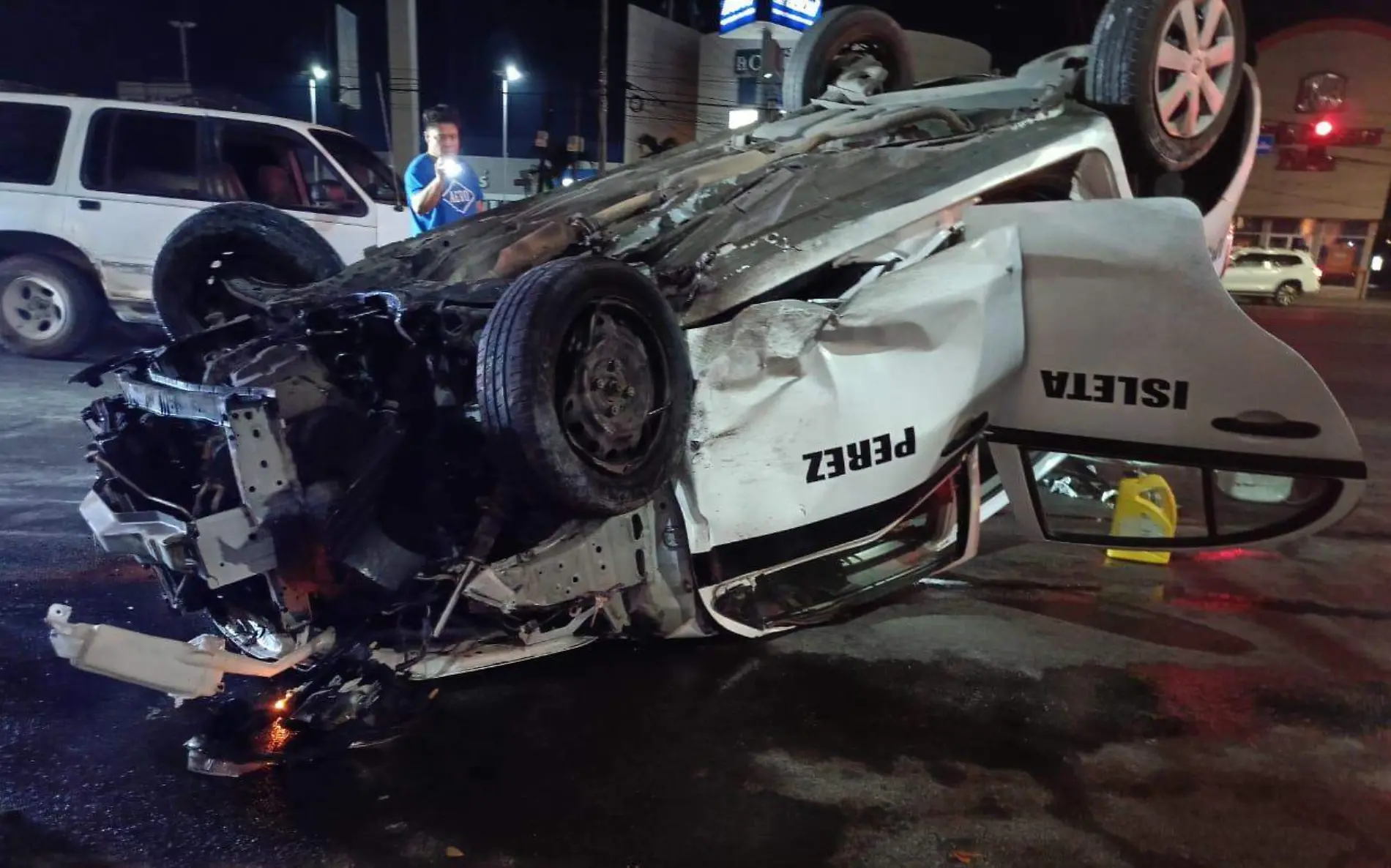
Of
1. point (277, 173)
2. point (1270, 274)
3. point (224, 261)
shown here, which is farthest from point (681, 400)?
point (1270, 274)

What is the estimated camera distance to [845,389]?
10.1 ft

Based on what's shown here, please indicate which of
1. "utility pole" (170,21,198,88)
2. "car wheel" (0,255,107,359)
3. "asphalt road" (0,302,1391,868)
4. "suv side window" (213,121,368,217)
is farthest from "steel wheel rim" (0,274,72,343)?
"utility pole" (170,21,198,88)

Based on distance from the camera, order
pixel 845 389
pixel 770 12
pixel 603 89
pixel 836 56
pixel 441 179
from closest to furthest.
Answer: pixel 845 389 → pixel 441 179 → pixel 836 56 → pixel 603 89 → pixel 770 12

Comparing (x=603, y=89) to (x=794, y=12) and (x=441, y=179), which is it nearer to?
(x=794, y=12)

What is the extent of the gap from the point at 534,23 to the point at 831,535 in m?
34.7

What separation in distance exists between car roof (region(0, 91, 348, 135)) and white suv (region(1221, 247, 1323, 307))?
2222cm

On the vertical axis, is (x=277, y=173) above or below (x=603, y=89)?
below

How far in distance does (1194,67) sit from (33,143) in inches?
333

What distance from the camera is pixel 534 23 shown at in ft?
111

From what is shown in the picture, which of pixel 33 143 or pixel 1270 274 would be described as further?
pixel 1270 274

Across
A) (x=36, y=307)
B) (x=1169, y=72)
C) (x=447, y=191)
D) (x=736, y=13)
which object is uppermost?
(x=736, y=13)

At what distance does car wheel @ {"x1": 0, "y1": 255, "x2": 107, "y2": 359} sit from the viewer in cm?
786

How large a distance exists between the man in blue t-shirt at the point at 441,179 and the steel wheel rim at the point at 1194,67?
138 inches

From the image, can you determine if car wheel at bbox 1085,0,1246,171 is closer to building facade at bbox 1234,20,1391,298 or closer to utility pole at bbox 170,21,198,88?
utility pole at bbox 170,21,198,88
